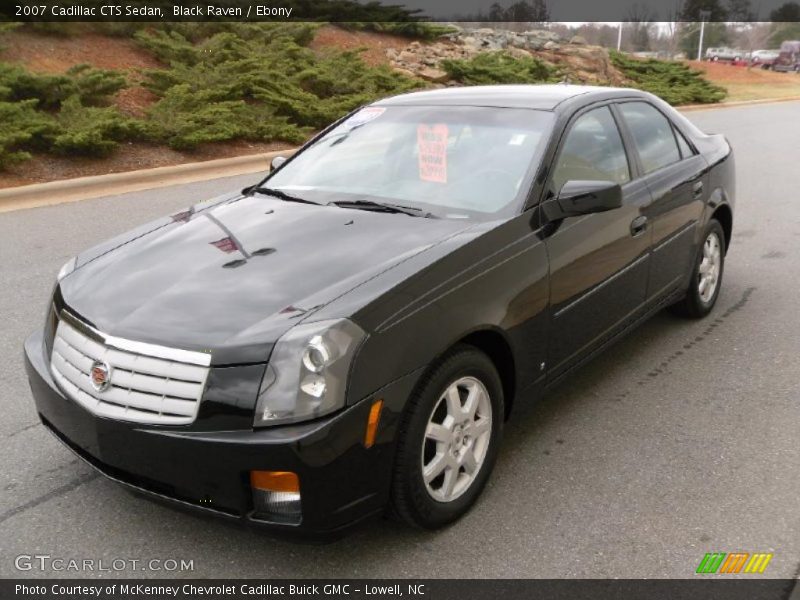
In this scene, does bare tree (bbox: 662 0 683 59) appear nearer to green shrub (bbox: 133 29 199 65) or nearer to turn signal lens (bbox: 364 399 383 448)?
green shrub (bbox: 133 29 199 65)

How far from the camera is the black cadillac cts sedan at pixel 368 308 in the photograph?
2.60 meters

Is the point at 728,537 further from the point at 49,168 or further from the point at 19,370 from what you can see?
the point at 49,168

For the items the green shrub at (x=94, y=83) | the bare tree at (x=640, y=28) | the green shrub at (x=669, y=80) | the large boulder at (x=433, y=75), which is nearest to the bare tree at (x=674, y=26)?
the bare tree at (x=640, y=28)

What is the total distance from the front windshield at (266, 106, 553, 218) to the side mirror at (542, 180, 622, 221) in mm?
153

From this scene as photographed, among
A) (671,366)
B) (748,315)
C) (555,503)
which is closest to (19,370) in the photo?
(555,503)

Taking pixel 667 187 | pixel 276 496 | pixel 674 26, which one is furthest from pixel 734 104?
pixel 674 26

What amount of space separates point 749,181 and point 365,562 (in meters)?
9.65

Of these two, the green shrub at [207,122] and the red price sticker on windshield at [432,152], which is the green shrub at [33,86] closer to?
the green shrub at [207,122]

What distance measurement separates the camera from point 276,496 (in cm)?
260

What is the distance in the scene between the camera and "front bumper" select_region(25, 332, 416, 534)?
8.32ft

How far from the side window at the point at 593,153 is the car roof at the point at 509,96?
0.13 m

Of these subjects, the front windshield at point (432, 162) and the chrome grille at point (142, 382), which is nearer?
the chrome grille at point (142, 382)

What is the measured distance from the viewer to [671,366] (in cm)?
467

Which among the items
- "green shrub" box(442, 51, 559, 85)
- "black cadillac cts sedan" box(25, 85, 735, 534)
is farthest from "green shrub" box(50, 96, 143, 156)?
"green shrub" box(442, 51, 559, 85)
